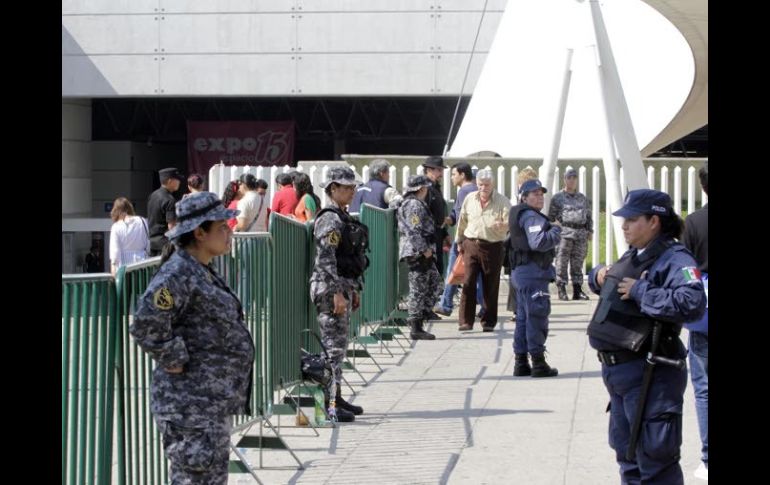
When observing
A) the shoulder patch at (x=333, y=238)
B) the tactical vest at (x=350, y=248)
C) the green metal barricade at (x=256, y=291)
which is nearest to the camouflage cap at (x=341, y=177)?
the tactical vest at (x=350, y=248)

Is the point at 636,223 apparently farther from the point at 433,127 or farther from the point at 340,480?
the point at 433,127

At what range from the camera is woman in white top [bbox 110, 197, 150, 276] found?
13039 millimetres

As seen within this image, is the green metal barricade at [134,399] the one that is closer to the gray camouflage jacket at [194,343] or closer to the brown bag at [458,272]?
the gray camouflage jacket at [194,343]

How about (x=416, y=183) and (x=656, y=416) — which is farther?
(x=416, y=183)

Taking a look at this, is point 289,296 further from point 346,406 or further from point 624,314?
point 624,314

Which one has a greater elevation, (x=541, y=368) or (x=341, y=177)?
(x=341, y=177)

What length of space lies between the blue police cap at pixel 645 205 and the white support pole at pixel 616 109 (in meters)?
10.4

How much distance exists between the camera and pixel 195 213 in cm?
527

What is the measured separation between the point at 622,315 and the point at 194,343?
6.44ft

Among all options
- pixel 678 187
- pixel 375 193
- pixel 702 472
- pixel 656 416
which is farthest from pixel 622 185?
pixel 656 416

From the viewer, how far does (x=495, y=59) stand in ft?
71.9

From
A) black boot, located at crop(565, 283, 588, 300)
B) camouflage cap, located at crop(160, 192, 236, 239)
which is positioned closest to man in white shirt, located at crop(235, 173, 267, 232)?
black boot, located at crop(565, 283, 588, 300)

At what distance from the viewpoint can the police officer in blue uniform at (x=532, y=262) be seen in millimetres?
10188
